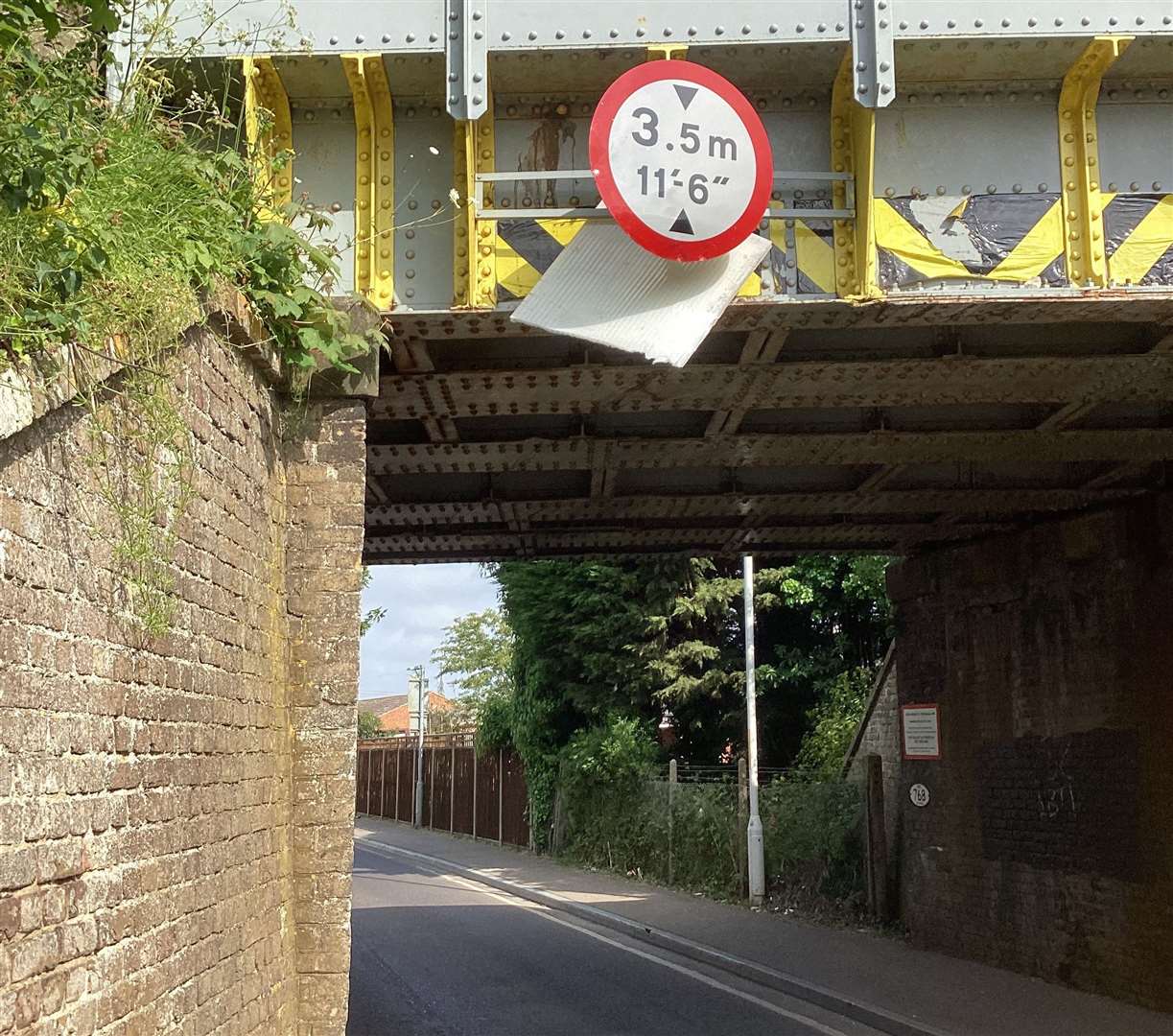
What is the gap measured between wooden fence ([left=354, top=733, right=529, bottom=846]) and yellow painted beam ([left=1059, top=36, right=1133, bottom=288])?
19.1m

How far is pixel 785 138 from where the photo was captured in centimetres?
717

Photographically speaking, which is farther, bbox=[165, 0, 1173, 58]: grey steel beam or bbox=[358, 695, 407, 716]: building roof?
bbox=[358, 695, 407, 716]: building roof

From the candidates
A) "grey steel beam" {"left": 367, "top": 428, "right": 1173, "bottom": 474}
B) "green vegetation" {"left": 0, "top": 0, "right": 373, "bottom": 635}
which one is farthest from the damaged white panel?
"grey steel beam" {"left": 367, "top": 428, "right": 1173, "bottom": 474}

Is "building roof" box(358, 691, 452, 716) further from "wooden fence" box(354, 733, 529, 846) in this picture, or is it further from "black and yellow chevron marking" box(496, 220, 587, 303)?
"black and yellow chevron marking" box(496, 220, 587, 303)

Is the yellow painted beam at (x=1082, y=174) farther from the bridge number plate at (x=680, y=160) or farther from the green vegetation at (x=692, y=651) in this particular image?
the green vegetation at (x=692, y=651)

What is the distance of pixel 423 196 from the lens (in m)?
7.18

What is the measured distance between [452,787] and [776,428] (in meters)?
27.6

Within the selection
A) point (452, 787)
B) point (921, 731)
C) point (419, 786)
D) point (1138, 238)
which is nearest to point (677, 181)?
point (1138, 238)

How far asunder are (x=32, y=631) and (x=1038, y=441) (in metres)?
7.91

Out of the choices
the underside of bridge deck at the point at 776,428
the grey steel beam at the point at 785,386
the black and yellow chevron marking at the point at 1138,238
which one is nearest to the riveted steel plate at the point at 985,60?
the black and yellow chevron marking at the point at 1138,238

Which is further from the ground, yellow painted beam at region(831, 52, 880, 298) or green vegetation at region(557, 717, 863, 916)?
yellow painted beam at region(831, 52, 880, 298)

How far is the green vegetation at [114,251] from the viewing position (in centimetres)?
379

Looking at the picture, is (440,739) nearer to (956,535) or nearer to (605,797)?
(605,797)

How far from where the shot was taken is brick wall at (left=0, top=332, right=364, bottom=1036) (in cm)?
354
